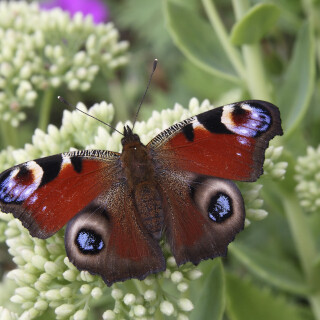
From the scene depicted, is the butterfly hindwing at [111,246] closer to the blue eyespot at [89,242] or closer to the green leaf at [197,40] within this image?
the blue eyespot at [89,242]

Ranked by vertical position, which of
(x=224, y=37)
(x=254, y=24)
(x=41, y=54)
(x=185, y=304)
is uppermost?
(x=254, y=24)

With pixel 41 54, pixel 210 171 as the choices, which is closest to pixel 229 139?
pixel 210 171

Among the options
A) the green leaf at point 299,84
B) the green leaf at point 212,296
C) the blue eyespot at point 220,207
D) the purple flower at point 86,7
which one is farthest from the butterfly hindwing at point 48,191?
the purple flower at point 86,7

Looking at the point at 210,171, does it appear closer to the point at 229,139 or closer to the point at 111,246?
the point at 229,139

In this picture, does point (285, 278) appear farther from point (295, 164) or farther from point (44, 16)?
point (44, 16)

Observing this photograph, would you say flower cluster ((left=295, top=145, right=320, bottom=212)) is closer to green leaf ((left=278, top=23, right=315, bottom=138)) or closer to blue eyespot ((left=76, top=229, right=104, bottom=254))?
green leaf ((left=278, top=23, right=315, bottom=138))
